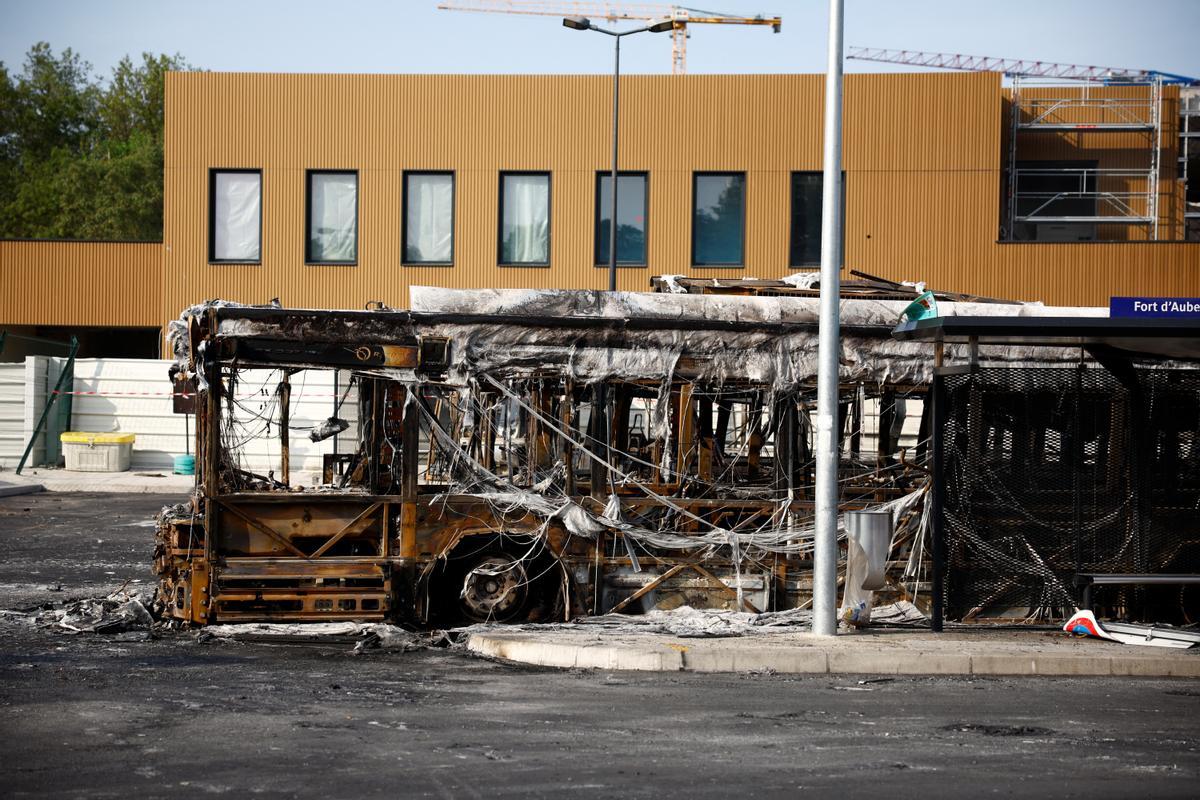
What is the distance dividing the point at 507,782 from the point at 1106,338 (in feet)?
22.3

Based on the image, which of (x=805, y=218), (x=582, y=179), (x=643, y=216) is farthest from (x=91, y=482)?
(x=805, y=218)

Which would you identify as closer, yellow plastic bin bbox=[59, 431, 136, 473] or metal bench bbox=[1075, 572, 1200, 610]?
metal bench bbox=[1075, 572, 1200, 610]

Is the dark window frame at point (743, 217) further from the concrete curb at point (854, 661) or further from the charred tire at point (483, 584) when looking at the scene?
the concrete curb at point (854, 661)

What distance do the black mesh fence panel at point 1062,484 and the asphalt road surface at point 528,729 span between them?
1.86 meters

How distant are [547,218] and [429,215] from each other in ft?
10.3

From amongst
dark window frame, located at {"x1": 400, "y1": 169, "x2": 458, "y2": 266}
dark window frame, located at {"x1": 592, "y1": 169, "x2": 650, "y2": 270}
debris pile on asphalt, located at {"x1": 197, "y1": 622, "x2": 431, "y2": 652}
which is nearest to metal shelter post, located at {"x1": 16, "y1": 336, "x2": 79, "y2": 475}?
dark window frame, located at {"x1": 400, "y1": 169, "x2": 458, "y2": 266}

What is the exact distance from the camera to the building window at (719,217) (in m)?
33.9

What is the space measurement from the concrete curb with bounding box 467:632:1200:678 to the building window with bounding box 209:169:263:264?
26.8 m

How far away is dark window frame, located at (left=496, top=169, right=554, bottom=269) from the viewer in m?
34.2

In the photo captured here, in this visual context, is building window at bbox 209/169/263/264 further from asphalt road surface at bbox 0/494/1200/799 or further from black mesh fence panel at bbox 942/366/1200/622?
black mesh fence panel at bbox 942/366/1200/622

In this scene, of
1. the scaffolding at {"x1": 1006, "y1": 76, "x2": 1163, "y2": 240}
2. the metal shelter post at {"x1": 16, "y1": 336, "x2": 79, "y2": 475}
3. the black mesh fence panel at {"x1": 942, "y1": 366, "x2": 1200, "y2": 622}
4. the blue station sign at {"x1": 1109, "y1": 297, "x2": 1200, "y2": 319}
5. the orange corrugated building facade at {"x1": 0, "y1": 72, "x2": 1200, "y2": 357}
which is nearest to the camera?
the blue station sign at {"x1": 1109, "y1": 297, "x2": 1200, "y2": 319}

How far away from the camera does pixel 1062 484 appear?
11.4 metres

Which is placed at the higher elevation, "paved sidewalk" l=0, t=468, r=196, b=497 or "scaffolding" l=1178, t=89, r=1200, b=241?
"scaffolding" l=1178, t=89, r=1200, b=241

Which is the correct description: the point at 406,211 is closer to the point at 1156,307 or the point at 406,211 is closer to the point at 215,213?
the point at 215,213
